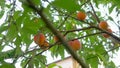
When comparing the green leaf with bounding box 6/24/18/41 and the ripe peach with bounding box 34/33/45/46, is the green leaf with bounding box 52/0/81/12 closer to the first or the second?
the ripe peach with bounding box 34/33/45/46

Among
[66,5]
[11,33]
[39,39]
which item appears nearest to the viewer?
[66,5]

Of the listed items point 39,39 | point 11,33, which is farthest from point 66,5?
point 11,33

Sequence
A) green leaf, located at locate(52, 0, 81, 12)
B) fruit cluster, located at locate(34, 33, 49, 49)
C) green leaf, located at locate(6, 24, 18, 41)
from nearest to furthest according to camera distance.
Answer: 1. green leaf, located at locate(52, 0, 81, 12)
2. fruit cluster, located at locate(34, 33, 49, 49)
3. green leaf, located at locate(6, 24, 18, 41)

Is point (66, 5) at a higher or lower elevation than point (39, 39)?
lower

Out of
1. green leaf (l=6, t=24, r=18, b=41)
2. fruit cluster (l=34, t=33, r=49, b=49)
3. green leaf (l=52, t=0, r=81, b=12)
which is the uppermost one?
green leaf (l=6, t=24, r=18, b=41)

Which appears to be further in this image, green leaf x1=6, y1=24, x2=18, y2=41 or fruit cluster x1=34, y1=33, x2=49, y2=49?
green leaf x1=6, y1=24, x2=18, y2=41

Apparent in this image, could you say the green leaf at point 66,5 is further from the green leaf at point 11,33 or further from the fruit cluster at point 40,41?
the green leaf at point 11,33

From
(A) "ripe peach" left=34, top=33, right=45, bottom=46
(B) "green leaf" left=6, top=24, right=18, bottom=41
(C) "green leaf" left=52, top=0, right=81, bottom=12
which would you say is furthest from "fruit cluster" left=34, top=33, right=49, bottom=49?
(C) "green leaf" left=52, top=0, right=81, bottom=12

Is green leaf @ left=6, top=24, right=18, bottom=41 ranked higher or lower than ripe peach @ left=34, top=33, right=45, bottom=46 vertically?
higher

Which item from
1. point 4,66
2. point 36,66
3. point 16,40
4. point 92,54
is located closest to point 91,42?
point 92,54

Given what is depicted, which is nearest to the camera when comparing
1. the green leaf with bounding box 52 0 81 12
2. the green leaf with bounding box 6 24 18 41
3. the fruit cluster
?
the green leaf with bounding box 52 0 81 12

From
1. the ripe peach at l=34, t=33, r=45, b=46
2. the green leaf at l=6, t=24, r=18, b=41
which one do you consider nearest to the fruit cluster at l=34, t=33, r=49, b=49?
the ripe peach at l=34, t=33, r=45, b=46

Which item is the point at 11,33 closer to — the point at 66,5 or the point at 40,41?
the point at 40,41

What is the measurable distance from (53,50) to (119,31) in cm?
36
